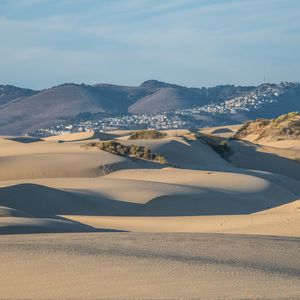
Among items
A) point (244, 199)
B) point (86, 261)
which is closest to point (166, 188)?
point (244, 199)

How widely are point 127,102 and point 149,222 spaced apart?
161 meters

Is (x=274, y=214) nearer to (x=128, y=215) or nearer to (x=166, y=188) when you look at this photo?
(x=128, y=215)

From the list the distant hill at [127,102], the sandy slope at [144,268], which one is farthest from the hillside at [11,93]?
the sandy slope at [144,268]

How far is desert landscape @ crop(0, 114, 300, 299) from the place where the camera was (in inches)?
286

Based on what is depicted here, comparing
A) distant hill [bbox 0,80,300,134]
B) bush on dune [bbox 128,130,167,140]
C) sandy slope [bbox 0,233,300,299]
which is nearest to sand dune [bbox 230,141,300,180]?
bush on dune [bbox 128,130,167,140]

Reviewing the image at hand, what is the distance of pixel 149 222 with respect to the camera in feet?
53.4

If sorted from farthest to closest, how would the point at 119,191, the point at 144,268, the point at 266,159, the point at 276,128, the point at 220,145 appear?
the point at 276,128
the point at 220,145
the point at 266,159
the point at 119,191
the point at 144,268

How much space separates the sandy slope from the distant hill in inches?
4145

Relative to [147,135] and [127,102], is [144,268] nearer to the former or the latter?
[147,135]

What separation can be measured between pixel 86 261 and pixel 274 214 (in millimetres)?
8880

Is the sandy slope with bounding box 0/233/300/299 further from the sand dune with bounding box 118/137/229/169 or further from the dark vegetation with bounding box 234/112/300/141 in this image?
the dark vegetation with bounding box 234/112/300/141

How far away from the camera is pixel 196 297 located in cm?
664

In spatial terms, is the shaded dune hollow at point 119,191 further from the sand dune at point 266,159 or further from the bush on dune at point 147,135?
the bush on dune at point 147,135

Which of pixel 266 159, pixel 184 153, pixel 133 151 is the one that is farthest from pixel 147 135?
pixel 133 151
